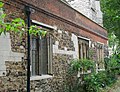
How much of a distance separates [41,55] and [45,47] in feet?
1.42

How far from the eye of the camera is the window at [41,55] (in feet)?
29.7

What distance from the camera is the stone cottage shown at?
23.1 ft

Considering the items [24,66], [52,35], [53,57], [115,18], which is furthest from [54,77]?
[115,18]

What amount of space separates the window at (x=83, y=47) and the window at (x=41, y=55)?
15.4 ft

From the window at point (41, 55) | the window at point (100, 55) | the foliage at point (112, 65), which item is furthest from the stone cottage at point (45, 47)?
the foliage at point (112, 65)

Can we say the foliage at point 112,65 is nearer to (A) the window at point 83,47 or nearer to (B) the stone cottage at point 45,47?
(A) the window at point 83,47

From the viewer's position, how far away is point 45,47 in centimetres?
980

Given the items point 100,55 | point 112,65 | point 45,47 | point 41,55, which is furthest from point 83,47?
point 112,65

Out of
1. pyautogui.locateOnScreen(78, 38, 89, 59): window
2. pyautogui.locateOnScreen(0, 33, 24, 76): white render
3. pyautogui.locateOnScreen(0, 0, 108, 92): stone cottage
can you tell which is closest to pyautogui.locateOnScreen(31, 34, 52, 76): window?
pyautogui.locateOnScreen(0, 0, 108, 92): stone cottage

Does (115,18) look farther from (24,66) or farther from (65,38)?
(24,66)

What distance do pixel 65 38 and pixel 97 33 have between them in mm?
7577

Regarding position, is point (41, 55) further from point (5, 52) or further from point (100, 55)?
point (100, 55)

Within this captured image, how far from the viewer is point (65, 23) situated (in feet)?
38.6

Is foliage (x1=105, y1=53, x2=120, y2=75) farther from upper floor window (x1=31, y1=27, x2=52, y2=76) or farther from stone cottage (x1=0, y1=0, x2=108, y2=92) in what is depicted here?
upper floor window (x1=31, y1=27, x2=52, y2=76)
